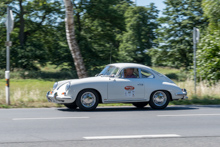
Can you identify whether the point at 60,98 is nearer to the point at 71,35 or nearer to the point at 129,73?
the point at 129,73

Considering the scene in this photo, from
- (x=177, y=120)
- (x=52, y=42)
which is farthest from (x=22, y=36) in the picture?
(x=177, y=120)

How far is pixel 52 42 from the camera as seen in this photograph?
142ft

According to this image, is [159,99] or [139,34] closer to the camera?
[159,99]

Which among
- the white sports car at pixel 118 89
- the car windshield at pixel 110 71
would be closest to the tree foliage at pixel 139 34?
the car windshield at pixel 110 71

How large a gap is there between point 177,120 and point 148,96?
2.65 m

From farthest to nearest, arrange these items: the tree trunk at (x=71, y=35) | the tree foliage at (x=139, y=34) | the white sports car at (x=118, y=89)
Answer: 1. the tree foliage at (x=139, y=34)
2. the tree trunk at (x=71, y=35)
3. the white sports car at (x=118, y=89)

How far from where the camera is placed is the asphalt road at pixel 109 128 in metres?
7.05

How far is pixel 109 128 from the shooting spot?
867cm

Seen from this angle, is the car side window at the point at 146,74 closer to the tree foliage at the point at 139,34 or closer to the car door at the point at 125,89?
the car door at the point at 125,89

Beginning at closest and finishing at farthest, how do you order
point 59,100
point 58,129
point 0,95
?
point 58,129
point 59,100
point 0,95

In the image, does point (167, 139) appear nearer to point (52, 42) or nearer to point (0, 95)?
point (0, 95)

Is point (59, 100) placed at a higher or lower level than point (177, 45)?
lower

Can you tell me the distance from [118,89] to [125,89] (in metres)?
0.24

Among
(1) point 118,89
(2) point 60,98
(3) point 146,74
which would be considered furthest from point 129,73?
(2) point 60,98
